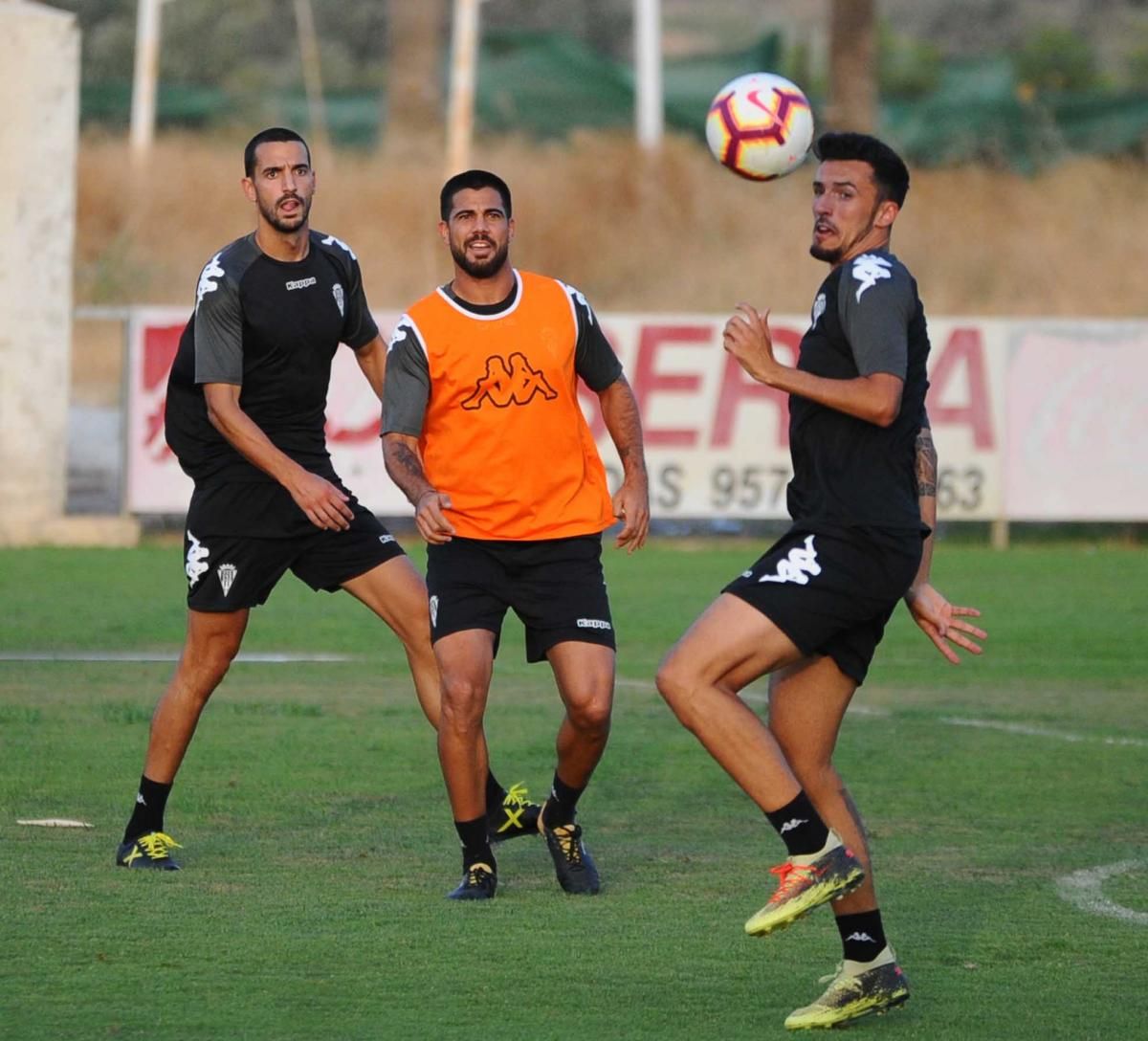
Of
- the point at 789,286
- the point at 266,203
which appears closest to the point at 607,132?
the point at 789,286

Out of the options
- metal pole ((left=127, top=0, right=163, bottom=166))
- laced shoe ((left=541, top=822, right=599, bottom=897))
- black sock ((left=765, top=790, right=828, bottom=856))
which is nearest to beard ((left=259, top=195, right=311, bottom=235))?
laced shoe ((left=541, top=822, right=599, bottom=897))

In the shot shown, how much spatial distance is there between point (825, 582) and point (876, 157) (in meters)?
1.18

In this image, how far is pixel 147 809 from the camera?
785 cm

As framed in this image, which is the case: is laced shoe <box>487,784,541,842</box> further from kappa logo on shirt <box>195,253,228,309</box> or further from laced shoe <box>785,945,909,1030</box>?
laced shoe <box>785,945,909,1030</box>

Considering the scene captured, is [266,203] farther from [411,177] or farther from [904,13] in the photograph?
[904,13]

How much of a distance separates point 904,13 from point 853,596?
260 feet

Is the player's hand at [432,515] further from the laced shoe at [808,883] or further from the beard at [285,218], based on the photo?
the laced shoe at [808,883]

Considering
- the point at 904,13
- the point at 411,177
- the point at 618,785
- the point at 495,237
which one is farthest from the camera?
the point at 904,13

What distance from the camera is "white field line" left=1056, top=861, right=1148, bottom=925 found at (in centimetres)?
724

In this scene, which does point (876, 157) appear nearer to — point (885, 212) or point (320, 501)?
point (885, 212)

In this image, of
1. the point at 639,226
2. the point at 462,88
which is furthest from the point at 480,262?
the point at 639,226

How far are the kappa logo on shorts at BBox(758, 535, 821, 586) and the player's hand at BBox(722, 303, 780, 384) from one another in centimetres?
47

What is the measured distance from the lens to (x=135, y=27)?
57.9m

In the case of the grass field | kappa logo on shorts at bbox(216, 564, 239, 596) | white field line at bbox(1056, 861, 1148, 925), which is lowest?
the grass field
